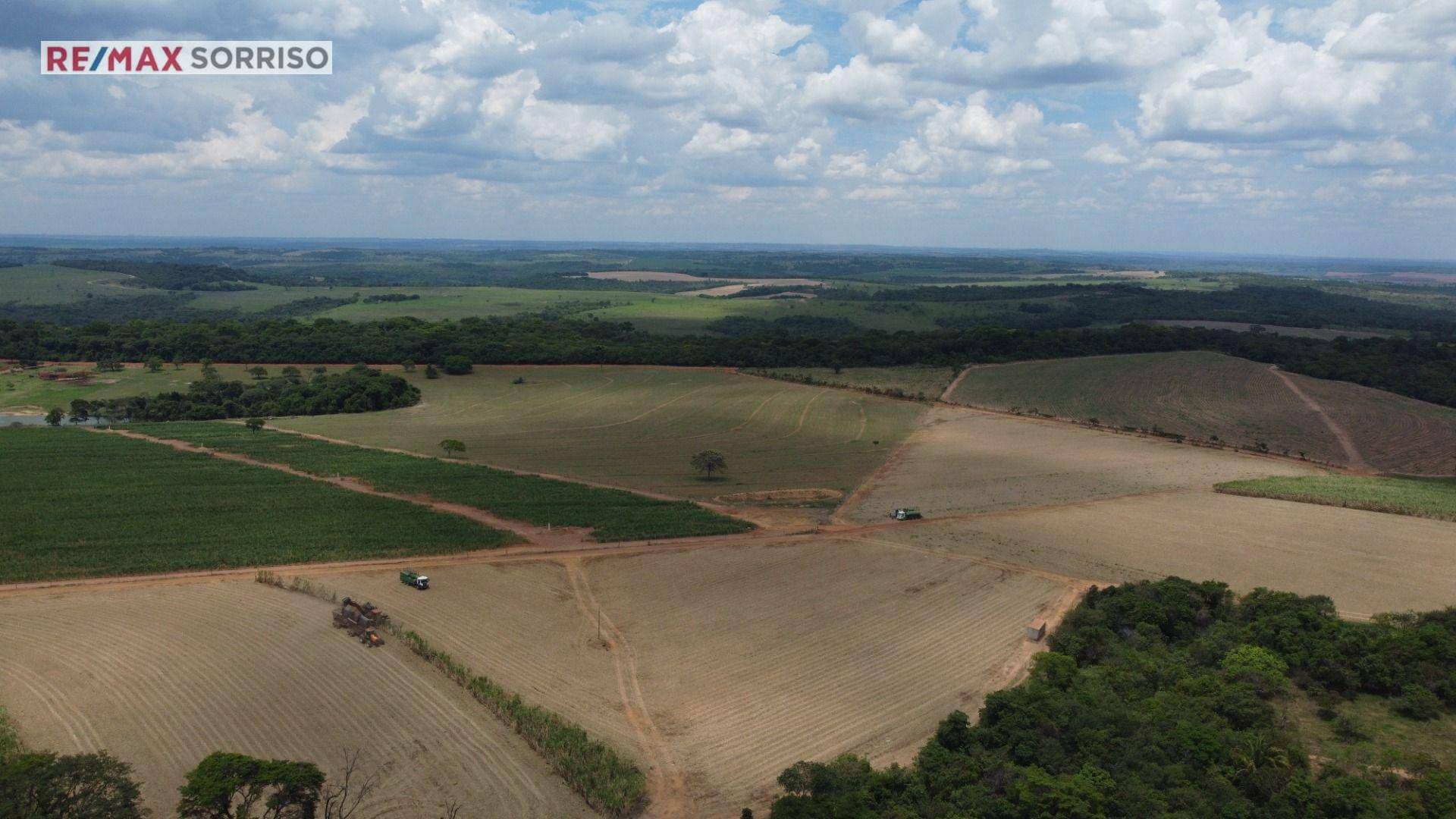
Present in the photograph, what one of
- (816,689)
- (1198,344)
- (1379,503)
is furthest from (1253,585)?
(1198,344)

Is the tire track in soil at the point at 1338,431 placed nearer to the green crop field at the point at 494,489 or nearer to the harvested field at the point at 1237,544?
the harvested field at the point at 1237,544

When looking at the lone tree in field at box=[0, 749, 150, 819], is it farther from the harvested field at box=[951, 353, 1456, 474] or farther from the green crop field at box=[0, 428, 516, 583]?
the harvested field at box=[951, 353, 1456, 474]

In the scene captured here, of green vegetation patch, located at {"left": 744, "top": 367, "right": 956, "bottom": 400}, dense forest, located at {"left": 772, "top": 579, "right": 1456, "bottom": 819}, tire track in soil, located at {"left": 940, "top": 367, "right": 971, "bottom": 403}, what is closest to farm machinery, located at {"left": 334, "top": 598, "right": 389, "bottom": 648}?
dense forest, located at {"left": 772, "top": 579, "right": 1456, "bottom": 819}

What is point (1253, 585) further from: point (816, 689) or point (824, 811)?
point (824, 811)

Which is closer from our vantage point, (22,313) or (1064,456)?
(1064,456)

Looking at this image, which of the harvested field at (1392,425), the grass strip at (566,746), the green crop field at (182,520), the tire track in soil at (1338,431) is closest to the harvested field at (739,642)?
the grass strip at (566,746)
